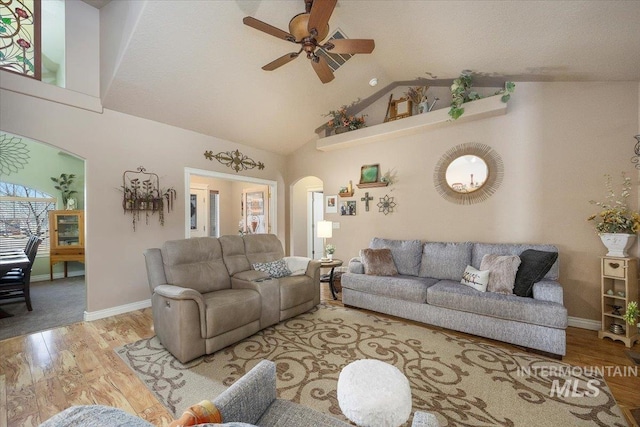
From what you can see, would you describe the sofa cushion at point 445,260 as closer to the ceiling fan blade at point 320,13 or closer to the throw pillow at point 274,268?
the throw pillow at point 274,268

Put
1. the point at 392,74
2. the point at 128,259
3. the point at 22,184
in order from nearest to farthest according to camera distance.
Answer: the point at 128,259 < the point at 392,74 < the point at 22,184

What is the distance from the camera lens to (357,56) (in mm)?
3828

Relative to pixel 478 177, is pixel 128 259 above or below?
below

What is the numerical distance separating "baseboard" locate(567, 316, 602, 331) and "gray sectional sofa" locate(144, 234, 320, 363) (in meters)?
3.14

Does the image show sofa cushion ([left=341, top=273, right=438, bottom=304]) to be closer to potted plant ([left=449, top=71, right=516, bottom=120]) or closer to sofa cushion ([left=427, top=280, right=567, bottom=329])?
sofa cushion ([left=427, top=280, right=567, bottom=329])

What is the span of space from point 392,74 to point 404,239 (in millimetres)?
2651

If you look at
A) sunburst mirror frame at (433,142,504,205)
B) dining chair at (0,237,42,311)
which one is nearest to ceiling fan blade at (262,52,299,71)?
sunburst mirror frame at (433,142,504,205)

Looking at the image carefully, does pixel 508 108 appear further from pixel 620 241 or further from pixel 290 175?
pixel 290 175

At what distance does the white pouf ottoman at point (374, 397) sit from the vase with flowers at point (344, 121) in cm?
423

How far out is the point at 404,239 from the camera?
446 cm

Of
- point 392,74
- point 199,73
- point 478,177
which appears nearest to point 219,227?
point 199,73

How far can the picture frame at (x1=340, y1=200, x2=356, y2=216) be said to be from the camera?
5.08 metres

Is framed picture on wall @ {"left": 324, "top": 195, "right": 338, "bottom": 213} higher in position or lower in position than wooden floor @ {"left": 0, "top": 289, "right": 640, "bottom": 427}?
higher

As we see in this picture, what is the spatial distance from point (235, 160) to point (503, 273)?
4.61m
